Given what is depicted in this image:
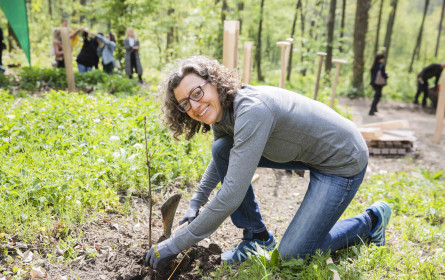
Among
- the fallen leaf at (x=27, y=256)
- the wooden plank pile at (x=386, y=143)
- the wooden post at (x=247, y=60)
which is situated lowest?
the wooden plank pile at (x=386, y=143)

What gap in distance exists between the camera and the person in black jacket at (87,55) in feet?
29.3

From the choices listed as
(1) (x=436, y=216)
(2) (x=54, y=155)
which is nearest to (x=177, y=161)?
(2) (x=54, y=155)

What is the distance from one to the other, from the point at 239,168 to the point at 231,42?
333 centimetres

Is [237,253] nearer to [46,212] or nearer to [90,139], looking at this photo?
[46,212]

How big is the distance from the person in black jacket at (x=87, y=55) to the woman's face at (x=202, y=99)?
8106mm

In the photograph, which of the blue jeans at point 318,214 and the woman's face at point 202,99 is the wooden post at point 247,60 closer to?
the blue jeans at point 318,214

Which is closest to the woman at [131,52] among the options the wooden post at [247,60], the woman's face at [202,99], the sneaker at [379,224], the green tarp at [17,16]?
the green tarp at [17,16]

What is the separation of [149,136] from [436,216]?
3.11 m

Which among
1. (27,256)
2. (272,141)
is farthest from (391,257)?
(27,256)

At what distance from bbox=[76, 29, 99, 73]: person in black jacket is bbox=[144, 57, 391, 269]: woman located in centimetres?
790

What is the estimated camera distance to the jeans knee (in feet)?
7.32

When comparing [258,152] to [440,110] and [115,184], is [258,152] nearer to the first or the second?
[115,184]

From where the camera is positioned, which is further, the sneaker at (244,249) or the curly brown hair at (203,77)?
the sneaker at (244,249)

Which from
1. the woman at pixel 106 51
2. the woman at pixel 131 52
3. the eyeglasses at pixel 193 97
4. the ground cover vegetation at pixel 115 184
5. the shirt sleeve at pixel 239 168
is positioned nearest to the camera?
the shirt sleeve at pixel 239 168
